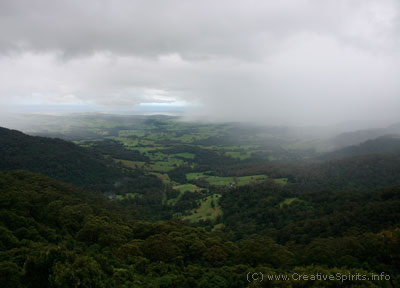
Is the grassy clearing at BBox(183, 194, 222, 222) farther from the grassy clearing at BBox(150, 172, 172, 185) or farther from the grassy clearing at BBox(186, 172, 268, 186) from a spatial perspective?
the grassy clearing at BBox(150, 172, 172, 185)

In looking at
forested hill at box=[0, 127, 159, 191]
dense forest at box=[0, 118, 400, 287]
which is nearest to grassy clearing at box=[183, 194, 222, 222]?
dense forest at box=[0, 118, 400, 287]

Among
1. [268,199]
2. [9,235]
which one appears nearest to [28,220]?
[9,235]

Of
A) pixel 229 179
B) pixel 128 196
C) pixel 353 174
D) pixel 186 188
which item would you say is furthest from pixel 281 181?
pixel 128 196

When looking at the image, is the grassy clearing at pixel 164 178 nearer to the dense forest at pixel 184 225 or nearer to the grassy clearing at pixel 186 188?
the dense forest at pixel 184 225

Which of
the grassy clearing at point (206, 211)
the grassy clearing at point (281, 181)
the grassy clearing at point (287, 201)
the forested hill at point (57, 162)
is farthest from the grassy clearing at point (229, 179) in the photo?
the grassy clearing at point (287, 201)

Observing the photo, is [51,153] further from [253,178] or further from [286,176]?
[286,176]

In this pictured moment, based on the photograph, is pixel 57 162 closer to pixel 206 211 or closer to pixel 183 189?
pixel 183 189
